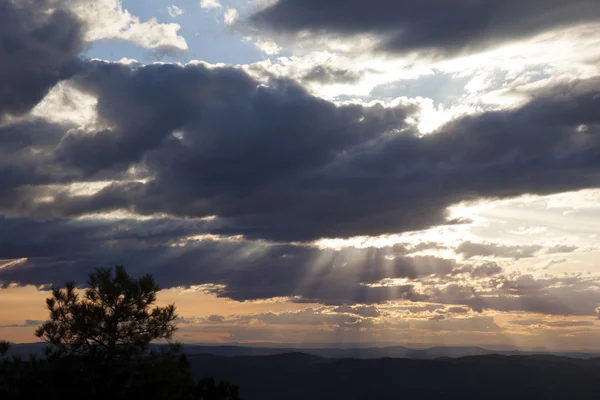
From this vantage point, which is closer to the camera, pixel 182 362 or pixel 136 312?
pixel 136 312

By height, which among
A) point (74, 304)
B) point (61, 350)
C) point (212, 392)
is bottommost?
point (212, 392)

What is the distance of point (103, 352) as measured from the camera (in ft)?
159

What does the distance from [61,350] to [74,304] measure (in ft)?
11.8

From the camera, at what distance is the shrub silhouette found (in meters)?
47.3

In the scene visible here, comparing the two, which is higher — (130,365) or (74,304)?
(74,304)

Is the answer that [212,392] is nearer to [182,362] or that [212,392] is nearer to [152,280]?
[182,362]

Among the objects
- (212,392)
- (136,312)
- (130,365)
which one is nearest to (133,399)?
(130,365)

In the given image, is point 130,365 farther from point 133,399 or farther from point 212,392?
point 212,392

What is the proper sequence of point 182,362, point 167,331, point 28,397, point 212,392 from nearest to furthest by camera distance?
point 28,397
point 167,331
point 182,362
point 212,392

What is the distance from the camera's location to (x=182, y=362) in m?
54.3

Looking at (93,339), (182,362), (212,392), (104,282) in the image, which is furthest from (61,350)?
(212,392)

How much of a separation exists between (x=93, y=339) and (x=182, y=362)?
28.2 ft

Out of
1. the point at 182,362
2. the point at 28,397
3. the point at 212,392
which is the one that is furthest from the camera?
the point at 212,392

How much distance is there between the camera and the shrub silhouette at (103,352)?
4734cm
